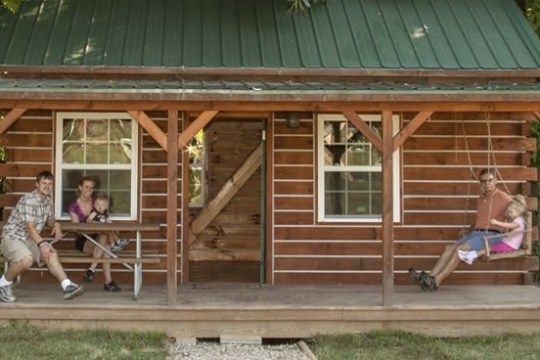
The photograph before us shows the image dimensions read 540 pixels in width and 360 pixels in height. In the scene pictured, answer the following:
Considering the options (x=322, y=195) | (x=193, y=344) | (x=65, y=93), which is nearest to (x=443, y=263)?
(x=322, y=195)

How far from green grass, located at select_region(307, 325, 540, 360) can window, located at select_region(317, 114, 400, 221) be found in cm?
222

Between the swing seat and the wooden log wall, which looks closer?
the swing seat

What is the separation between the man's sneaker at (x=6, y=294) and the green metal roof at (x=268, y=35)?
283cm

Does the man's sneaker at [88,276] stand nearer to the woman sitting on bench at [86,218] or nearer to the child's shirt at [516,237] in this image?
the woman sitting on bench at [86,218]

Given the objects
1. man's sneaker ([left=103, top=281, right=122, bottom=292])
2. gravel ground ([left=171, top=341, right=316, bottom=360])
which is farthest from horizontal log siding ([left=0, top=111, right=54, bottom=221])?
gravel ground ([left=171, top=341, right=316, bottom=360])

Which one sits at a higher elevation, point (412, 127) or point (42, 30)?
point (42, 30)

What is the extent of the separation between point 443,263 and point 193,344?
3057 millimetres

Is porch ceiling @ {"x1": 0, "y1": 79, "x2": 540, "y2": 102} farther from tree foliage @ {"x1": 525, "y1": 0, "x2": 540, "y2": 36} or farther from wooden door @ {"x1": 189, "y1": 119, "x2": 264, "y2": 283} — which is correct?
tree foliage @ {"x1": 525, "y1": 0, "x2": 540, "y2": 36}

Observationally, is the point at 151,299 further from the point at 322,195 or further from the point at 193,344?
the point at 322,195

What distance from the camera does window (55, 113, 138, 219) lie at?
9.13 meters

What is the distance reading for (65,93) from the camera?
23.2 feet

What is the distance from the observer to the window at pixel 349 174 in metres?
9.34

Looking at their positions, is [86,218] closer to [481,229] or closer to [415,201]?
[415,201]

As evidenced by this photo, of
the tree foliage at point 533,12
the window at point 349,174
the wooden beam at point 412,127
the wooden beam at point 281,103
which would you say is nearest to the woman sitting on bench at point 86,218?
the wooden beam at point 281,103
